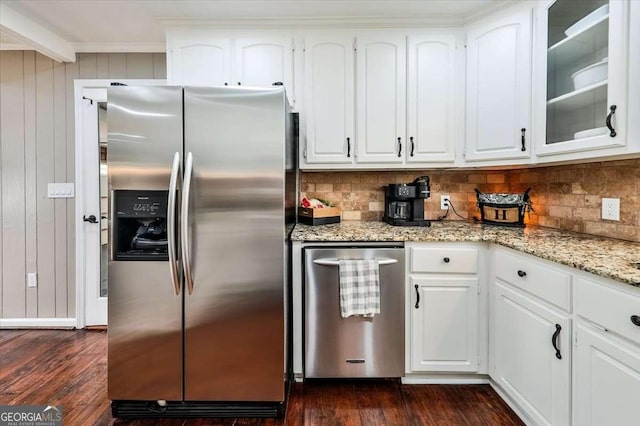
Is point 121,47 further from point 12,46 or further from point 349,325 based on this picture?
point 349,325

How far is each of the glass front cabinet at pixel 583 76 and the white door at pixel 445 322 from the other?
0.90m

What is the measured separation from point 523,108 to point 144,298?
94.7 inches

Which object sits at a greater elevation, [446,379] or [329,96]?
[329,96]

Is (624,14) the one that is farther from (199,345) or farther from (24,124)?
(24,124)

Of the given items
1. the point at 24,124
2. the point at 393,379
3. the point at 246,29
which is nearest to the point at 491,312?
the point at 393,379

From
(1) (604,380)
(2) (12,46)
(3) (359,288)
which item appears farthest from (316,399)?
(2) (12,46)

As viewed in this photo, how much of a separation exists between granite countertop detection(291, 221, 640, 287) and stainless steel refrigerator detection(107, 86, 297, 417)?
41 cm

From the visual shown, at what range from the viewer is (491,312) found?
75.5 inches

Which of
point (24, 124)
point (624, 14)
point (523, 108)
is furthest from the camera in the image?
point (24, 124)

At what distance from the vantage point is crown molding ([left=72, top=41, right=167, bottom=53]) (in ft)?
9.07

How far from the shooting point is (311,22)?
232 cm

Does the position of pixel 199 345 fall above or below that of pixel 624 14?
below

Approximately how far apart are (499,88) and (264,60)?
5.14ft

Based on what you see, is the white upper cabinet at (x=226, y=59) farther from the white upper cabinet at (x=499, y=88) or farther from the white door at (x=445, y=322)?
the white door at (x=445, y=322)
